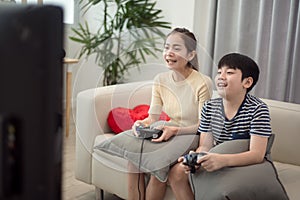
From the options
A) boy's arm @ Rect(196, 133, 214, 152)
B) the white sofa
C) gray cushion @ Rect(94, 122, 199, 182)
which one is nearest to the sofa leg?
the white sofa

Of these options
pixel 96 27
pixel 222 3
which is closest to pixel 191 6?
pixel 222 3

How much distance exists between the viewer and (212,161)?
1.68m

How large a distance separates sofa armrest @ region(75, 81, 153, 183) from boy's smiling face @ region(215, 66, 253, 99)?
1.83 ft

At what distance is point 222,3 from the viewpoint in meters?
3.16

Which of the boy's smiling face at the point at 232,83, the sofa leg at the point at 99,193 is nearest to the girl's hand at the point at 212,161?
the boy's smiling face at the point at 232,83

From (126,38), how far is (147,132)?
0.66 m

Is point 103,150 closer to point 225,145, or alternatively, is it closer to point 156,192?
point 156,192

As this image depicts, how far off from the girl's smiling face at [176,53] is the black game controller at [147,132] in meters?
0.29

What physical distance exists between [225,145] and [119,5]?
6.47 ft

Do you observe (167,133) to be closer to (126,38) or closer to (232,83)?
(232,83)

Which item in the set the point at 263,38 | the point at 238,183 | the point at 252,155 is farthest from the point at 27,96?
the point at 263,38

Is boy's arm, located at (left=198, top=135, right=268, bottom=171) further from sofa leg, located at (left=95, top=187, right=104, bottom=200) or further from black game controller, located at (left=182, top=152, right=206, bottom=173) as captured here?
sofa leg, located at (left=95, top=187, right=104, bottom=200)

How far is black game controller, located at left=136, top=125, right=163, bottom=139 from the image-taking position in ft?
6.49

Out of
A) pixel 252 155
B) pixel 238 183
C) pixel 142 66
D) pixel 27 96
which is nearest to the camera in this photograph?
pixel 27 96
